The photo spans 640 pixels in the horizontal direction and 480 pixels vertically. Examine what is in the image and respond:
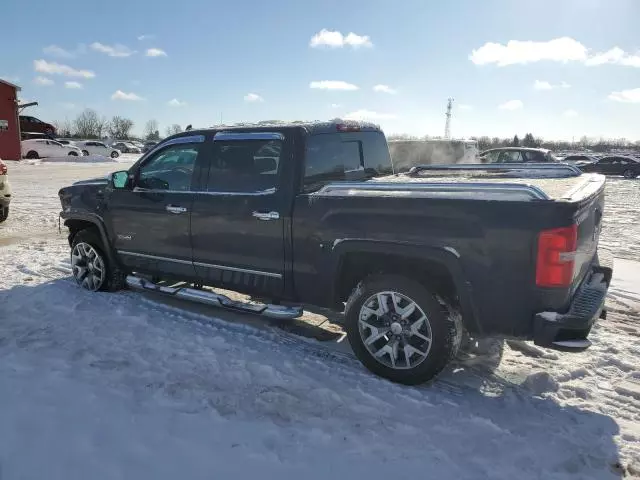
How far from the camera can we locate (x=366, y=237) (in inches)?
146

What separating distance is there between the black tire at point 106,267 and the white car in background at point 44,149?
3713 cm

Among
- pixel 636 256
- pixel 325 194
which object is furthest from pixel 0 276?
pixel 636 256

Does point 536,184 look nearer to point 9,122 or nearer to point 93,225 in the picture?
point 93,225

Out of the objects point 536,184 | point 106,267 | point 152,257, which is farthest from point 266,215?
point 106,267

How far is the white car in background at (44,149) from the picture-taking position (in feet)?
124

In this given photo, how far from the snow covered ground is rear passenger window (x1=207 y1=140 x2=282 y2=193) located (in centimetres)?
132

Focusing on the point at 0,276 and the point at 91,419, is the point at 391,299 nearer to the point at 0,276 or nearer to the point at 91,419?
the point at 91,419

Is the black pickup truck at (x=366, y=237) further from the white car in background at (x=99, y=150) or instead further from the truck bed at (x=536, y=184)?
the white car in background at (x=99, y=150)

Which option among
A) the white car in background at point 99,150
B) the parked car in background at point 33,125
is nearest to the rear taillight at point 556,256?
the white car in background at point 99,150

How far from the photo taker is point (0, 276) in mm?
6352

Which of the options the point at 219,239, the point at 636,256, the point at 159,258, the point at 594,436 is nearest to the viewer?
the point at 594,436

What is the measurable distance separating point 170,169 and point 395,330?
109 inches

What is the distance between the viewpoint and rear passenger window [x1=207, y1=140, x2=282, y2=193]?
14.1 ft

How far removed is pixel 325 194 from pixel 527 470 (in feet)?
7.33
